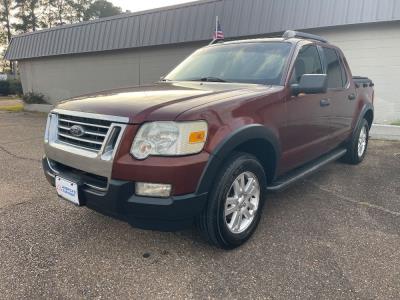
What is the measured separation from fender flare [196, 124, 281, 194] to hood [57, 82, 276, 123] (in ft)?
1.05

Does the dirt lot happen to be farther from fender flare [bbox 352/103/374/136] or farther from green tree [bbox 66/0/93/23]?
green tree [bbox 66/0/93/23]

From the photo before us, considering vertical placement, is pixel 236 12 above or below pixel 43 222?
above

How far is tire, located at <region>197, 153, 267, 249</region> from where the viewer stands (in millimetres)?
2717

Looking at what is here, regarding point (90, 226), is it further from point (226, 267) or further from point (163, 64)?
point (163, 64)

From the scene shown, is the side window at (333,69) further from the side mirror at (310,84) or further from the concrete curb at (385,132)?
the concrete curb at (385,132)

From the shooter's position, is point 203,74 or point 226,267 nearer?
point 226,267

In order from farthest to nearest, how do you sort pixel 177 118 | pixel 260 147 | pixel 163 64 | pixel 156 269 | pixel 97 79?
pixel 97 79
pixel 163 64
pixel 260 147
pixel 156 269
pixel 177 118

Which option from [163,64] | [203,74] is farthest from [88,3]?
[203,74]

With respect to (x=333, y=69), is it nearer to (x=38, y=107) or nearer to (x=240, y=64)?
(x=240, y=64)

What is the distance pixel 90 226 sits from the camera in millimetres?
3428

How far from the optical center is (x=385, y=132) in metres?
8.04

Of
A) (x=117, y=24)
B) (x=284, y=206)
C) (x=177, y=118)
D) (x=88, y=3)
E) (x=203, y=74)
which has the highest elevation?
(x=88, y=3)


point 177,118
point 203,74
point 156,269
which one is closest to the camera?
point 177,118

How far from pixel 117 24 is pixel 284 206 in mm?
11356
